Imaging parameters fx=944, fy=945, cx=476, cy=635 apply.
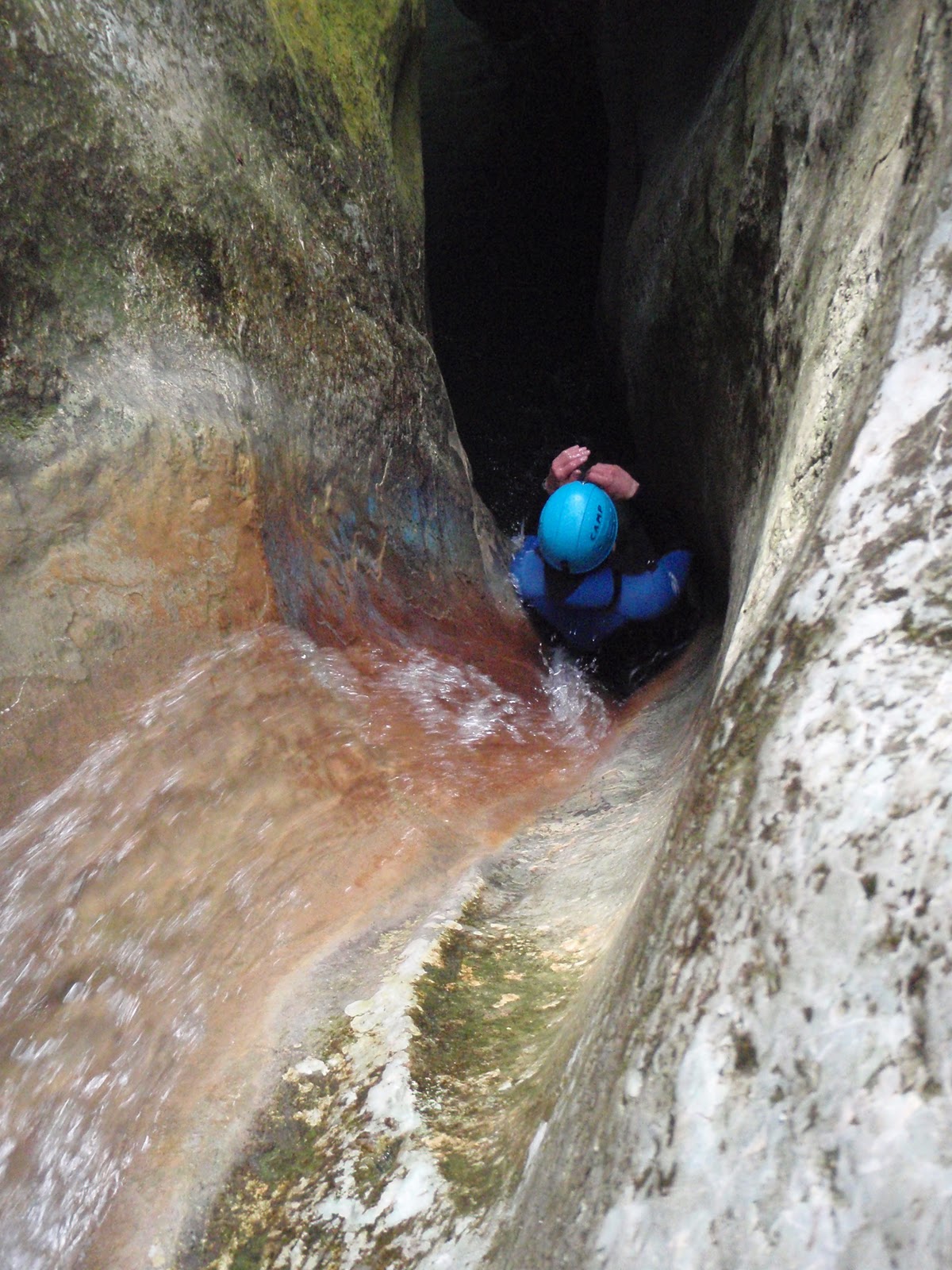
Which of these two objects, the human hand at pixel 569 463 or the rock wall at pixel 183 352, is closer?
the rock wall at pixel 183 352

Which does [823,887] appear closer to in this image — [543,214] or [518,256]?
[518,256]

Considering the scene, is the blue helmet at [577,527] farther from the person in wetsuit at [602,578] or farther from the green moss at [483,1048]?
the green moss at [483,1048]

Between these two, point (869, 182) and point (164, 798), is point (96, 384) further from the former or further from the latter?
point (869, 182)

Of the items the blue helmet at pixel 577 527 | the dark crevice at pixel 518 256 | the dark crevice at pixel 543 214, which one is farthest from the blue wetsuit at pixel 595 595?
the dark crevice at pixel 518 256

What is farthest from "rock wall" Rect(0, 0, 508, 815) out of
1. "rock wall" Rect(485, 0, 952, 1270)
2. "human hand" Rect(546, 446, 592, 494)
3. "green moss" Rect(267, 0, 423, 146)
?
"rock wall" Rect(485, 0, 952, 1270)

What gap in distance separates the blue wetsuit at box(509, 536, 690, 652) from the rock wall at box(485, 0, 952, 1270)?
2.24 metres

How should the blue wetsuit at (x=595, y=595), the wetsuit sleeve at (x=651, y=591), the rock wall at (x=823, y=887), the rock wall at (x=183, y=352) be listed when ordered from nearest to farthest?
the rock wall at (x=823, y=887), the rock wall at (x=183, y=352), the blue wetsuit at (x=595, y=595), the wetsuit sleeve at (x=651, y=591)

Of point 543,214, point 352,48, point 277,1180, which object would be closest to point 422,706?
point 277,1180

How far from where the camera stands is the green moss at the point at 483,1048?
4.75ft

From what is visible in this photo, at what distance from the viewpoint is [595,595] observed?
13.5 feet

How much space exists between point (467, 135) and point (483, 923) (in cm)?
708

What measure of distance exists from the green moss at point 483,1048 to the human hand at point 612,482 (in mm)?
2779

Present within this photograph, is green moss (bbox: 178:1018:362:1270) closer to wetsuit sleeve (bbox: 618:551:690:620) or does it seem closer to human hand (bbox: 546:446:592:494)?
wetsuit sleeve (bbox: 618:551:690:620)

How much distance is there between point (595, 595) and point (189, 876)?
7.73 feet
